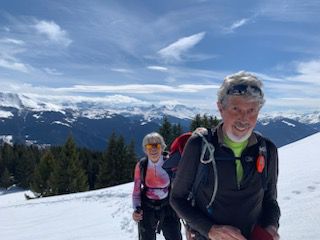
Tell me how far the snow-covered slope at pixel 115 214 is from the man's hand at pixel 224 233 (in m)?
4.01

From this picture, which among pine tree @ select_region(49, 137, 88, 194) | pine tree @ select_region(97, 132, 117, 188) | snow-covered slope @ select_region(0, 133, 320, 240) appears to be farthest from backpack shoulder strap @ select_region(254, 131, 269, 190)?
pine tree @ select_region(97, 132, 117, 188)

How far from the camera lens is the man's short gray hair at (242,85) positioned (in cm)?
278

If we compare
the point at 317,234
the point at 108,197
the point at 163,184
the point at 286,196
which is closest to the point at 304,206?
the point at 286,196

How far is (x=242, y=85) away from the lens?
279 cm

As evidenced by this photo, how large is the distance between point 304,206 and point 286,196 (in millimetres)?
923

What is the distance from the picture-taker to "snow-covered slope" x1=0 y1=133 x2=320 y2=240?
7125 millimetres

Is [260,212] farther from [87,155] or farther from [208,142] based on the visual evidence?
[87,155]

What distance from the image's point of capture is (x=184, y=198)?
299 cm

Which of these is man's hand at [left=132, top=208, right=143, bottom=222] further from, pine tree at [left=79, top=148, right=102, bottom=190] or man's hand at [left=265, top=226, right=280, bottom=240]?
pine tree at [left=79, top=148, right=102, bottom=190]

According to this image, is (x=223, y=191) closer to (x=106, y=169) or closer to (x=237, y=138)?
(x=237, y=138)

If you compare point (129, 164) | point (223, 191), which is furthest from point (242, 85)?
point (129, 164)

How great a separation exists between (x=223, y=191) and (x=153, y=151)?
355 centimetres

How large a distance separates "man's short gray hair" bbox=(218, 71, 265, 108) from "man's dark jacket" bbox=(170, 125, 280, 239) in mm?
294

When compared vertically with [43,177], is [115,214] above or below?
above
